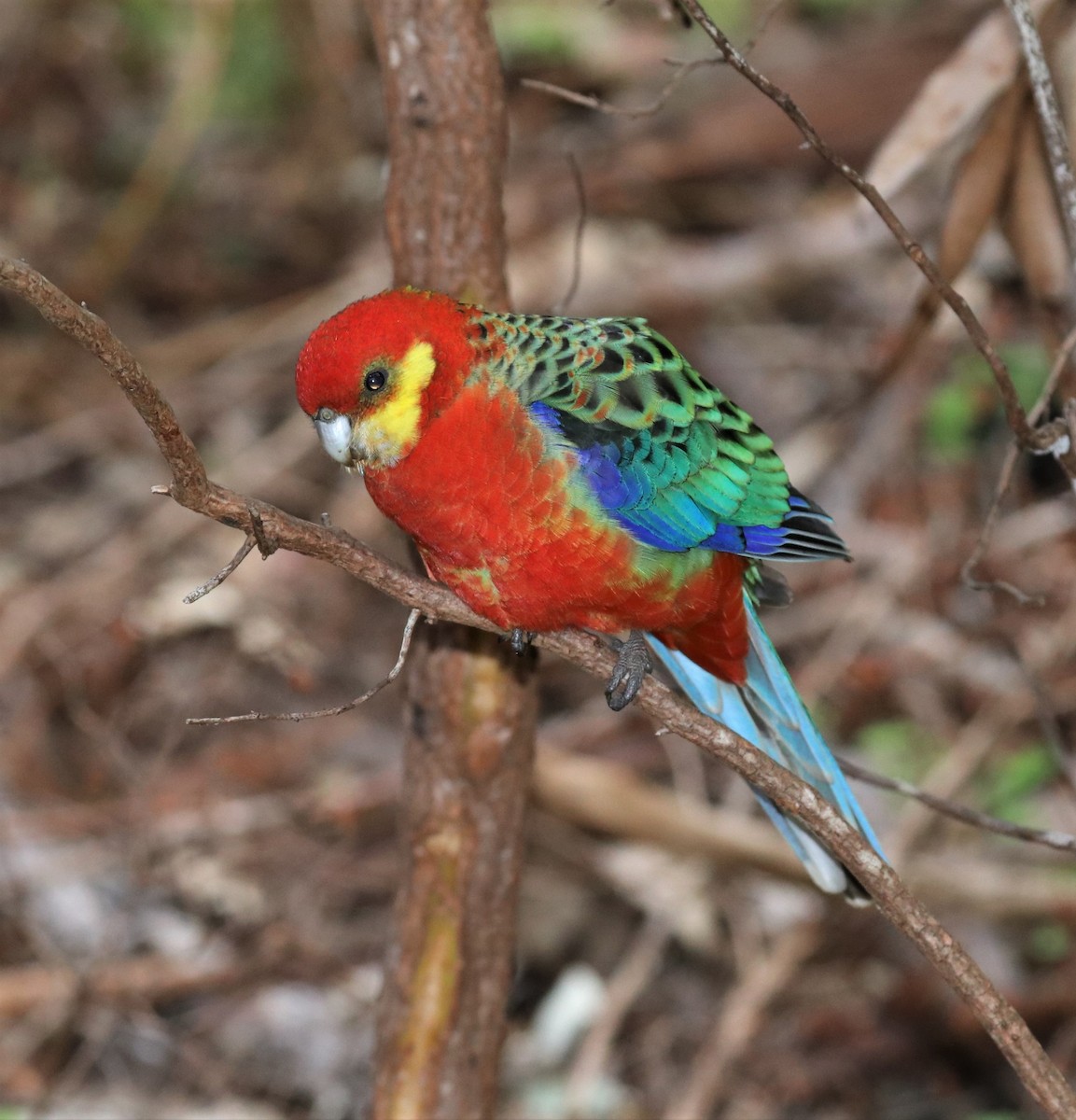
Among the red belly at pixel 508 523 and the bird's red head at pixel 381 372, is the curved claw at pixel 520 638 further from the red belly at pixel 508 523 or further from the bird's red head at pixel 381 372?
the bird's red head at pixel 381 372

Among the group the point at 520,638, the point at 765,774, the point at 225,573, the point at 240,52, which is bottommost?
the point at 240,52

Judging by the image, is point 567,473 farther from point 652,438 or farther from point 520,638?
point 520,638

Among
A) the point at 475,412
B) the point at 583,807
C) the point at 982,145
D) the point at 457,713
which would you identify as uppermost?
the point at 982,145

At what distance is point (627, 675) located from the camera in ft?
9.51

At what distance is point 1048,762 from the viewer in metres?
5.23

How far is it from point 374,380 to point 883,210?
3.44 ft

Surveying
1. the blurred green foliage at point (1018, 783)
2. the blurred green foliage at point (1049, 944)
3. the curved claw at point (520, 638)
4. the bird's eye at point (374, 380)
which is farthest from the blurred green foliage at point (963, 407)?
the bird's eye at point (374, 380)

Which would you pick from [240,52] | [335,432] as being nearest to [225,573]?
[335,432]

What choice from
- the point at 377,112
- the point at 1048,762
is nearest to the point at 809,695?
the point at 1048,762

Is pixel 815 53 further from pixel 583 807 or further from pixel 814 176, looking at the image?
pixel 583 807

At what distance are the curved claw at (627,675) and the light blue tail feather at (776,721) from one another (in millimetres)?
298

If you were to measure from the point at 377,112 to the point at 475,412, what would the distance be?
6.60 meters

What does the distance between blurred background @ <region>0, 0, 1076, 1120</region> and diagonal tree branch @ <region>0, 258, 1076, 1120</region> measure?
74 centimetres

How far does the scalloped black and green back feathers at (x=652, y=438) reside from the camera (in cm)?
288
